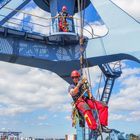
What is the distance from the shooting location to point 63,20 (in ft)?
73.6

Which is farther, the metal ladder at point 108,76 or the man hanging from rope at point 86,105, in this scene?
the metal ladder at point 108,76

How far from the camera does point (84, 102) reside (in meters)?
9.35

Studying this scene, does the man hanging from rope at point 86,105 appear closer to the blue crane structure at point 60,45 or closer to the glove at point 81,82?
the glove at point 81,82

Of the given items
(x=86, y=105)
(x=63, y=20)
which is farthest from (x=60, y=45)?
(x=86, y=105)

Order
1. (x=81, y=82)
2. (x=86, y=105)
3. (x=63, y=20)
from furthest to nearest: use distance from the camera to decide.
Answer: (x=63, y=20)
(x=86, y=105)
(x=81, y=82)

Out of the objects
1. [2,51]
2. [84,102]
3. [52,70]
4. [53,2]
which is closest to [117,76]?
[52,70]

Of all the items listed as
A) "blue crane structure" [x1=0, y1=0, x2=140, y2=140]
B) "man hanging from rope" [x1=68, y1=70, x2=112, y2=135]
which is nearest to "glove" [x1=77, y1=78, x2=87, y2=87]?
"man hanging from rope" [x1=68, y1=70, x2=112, y2=135]

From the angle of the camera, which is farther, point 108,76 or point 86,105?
point 108,76

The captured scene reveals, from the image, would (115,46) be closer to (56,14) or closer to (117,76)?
(56,14)

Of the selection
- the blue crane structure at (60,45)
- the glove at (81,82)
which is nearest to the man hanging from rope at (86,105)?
the glove at (81,82)

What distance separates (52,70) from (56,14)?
12.3 feet

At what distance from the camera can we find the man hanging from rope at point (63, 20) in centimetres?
2205

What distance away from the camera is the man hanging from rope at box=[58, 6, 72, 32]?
22047mm

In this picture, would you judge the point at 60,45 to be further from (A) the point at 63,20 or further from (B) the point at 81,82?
(B) the point at 81,82
